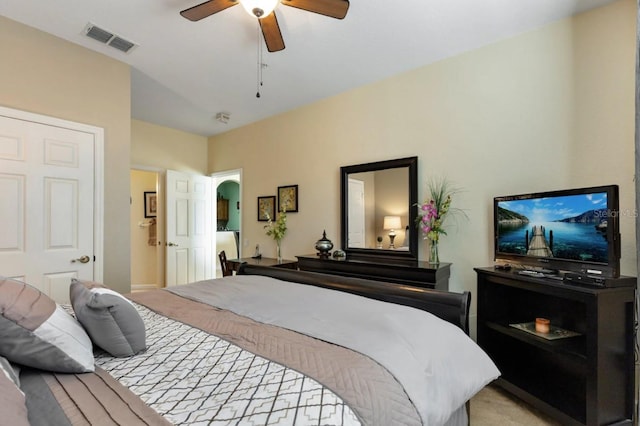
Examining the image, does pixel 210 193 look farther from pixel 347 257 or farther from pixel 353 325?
pixel 353 325

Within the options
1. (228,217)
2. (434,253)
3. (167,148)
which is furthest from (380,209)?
(228,217)

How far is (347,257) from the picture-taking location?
11.4ft

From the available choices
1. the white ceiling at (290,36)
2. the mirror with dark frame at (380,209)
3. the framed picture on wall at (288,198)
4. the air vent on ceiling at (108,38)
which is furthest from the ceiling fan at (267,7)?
the framed picture on wall at (288,198)

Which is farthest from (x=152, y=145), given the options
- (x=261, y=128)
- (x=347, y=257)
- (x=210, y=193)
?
(x=347, y=257)

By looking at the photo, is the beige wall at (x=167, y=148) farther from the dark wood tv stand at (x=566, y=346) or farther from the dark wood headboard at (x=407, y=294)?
the dark wood tv stand at (x=566, y=346)

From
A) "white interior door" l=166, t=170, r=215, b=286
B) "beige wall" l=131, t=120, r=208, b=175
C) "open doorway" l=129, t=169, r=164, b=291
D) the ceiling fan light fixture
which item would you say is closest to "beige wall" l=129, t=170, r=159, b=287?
"open doorway" l=129, t=169, r=164, b=291

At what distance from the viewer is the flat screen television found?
1.83m

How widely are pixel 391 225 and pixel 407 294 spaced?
60.7 inches

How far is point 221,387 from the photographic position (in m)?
0.91

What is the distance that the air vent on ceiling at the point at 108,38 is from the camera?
2629 mm

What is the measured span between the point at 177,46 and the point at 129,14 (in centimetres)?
45

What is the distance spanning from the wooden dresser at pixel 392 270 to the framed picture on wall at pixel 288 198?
1.05 meters

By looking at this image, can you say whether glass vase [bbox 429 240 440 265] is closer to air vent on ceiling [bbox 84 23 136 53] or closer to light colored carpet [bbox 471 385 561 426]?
light colored carpet [bbox 471 385 561 426]

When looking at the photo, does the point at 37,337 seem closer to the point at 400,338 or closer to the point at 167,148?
the point at 400,338
